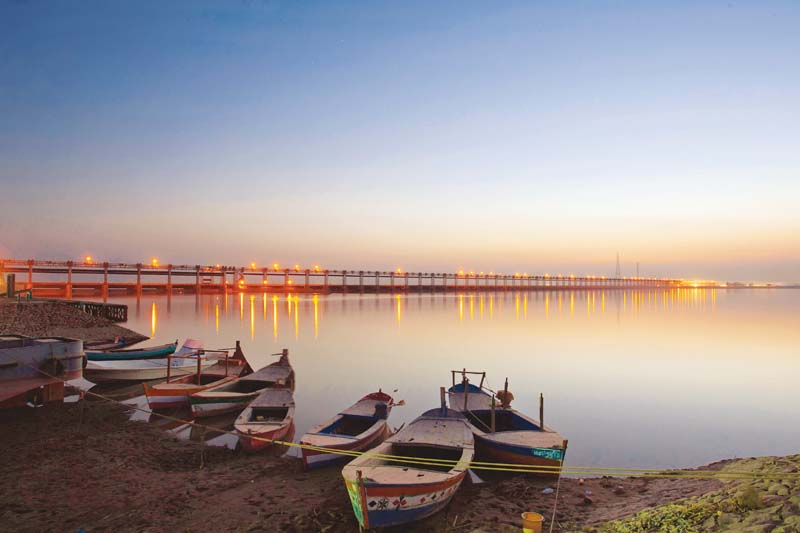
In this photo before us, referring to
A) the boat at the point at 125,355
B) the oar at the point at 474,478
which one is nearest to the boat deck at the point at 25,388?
the boat at the point at 125,355

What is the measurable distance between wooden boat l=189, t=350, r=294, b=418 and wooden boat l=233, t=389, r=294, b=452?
948 mm

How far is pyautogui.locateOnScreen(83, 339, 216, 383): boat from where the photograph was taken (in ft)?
59.3

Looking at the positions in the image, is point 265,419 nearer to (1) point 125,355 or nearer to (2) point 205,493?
(2) point 205,493

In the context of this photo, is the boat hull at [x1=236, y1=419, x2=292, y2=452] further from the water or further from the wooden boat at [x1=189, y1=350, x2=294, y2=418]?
the wooden boat at [x1=189, y1=350, x2=294, y2=418]

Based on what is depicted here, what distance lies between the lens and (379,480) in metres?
7.10

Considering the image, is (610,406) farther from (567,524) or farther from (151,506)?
(151,506)

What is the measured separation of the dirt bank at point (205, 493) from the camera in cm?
733

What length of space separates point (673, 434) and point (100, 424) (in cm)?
1565

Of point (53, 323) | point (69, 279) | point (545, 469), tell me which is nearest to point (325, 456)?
point (545, 469)

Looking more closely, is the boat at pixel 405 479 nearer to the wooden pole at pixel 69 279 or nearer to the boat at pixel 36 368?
the boat at pixel 36 368

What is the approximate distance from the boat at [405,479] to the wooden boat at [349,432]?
1.04 meters

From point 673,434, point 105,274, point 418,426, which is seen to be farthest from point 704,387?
point 105,274

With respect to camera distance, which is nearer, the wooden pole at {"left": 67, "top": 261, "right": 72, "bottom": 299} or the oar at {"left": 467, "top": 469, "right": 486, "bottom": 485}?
the oar at {"left": 467, "top": 469, "right": 486, "bottom": 485}

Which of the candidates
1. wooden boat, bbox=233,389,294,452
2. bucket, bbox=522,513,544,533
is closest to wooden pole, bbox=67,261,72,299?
wooden boat, bbox=233,389,294,452
